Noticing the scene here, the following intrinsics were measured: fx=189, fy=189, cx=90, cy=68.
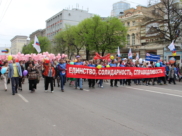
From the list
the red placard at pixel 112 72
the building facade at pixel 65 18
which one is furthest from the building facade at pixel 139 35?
the building facade at pixel 65 18

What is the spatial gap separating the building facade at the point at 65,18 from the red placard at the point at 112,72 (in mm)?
65826

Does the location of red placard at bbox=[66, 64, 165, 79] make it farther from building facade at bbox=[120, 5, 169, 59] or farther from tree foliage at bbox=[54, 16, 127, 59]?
tree foliage at bbox=[54, 16, 127, 59]

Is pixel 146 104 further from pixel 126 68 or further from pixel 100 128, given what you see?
pixel 126 68

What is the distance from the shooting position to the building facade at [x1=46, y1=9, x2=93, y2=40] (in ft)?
255

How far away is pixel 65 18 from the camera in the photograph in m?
77.8

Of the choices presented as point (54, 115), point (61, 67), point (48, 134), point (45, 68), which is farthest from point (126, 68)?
point (48, 134)

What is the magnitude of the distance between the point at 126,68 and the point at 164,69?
373cm

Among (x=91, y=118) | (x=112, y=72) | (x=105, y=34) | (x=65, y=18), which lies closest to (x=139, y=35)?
(x=105, y=34)

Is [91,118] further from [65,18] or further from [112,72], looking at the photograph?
[65,18]

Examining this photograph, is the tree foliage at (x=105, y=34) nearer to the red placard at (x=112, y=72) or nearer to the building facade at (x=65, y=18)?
the red placard at (x=112, y=72)

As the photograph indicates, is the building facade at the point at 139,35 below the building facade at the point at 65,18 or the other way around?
below

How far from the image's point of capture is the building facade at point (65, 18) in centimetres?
7769

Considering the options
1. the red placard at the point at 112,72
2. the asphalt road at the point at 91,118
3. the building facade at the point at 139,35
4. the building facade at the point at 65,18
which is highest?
the building facade at the point at 65,18

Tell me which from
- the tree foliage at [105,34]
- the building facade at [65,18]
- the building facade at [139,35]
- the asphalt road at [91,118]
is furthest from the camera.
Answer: the building facade at [65,18]
